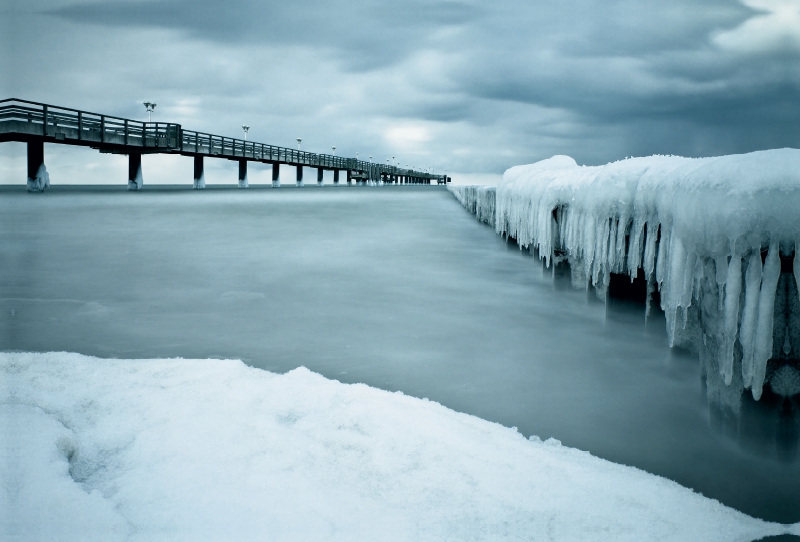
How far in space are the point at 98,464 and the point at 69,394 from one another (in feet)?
3.04

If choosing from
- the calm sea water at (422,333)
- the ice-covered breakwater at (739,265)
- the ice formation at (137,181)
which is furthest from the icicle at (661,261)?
the ice formation at (137,181)

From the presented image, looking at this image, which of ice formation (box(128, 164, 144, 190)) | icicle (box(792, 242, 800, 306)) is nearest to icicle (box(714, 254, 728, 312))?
icicle (box(792, 242, 800, 306))

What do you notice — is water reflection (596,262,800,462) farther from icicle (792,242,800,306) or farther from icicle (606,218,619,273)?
icicle (606,218,619,273)

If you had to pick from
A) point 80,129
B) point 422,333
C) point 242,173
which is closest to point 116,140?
point 80,129

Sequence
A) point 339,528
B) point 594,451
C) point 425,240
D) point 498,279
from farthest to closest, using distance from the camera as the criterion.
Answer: point 425,240 < point 498,279 < point 594,451 < point 339,528

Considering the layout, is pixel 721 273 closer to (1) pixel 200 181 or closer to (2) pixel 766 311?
(2) pixel 766 311

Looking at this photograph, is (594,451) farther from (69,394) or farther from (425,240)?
(425,240)

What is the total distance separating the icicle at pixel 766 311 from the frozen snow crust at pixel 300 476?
0.70 metres

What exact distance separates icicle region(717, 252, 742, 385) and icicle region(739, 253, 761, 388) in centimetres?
3

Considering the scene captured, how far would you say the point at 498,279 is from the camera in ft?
27.0

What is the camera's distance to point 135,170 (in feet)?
122

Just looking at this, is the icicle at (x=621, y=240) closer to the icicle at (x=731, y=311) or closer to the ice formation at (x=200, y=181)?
the icicle at (x=731, y=311)

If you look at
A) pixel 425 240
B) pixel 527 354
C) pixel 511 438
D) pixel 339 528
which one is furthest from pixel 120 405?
pixel 425 240

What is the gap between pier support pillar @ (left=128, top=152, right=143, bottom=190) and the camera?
3647cm
